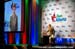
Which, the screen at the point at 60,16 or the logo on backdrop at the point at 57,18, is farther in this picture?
the logo on backdrop at the point at 57,18

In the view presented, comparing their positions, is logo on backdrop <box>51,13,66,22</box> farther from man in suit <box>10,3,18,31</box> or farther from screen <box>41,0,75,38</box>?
man in suit <box>10,3,18,31</box>

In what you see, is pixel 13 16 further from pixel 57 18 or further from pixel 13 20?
pixel 57 18

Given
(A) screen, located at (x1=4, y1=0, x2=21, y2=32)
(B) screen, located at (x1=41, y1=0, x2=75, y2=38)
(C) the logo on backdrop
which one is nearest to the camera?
(A) screen, located at (x1=4, y1=0, x2=21, y2=32)

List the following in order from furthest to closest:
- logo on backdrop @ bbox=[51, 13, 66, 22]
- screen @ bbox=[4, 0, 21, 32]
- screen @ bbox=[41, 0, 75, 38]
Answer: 1. logo on backdrop @ bbox=[51, 13, 66, 22]
2. screen @ bbox=[41, 0, 75, 38]
3. screen @ bbox=[4, 0, 21, 32]

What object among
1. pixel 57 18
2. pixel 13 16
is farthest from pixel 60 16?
pixel 13 16

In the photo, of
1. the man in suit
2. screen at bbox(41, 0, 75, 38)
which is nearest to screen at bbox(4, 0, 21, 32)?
the man in suit

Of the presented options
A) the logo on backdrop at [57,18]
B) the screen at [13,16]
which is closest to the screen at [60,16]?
the logo on backdrop at [57,18]

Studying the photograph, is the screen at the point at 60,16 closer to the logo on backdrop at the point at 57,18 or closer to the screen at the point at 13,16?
the logo on backdrop at the point at 57,18

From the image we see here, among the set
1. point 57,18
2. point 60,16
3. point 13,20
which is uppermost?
point 60,16

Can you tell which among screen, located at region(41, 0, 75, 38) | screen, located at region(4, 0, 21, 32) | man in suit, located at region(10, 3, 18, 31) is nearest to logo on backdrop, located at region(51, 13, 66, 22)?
screen, located at region(41, 0, 75, 38)

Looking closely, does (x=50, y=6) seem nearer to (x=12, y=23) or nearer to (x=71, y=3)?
(x=71, y=3)

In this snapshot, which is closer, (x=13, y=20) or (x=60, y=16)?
(x=13, y=20)

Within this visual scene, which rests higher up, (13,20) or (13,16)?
(13,16)

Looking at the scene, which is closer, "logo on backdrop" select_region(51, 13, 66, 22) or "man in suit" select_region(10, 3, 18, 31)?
"man in suit" select_region(10, 3, 18, 31)
